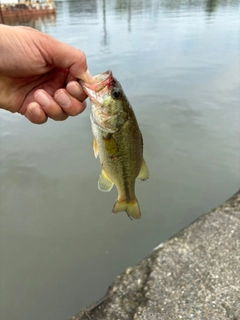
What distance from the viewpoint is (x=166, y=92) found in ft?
34.5

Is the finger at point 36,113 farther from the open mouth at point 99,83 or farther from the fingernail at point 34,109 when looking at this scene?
the open mouth at point 99,83

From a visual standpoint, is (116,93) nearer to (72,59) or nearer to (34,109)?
(72,59)

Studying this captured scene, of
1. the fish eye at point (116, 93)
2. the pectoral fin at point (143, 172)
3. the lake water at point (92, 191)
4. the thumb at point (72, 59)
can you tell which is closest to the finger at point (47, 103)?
the thumb at point (72, 59)

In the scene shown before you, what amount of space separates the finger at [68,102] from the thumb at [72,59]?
0.19 m

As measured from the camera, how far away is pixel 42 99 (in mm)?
2609

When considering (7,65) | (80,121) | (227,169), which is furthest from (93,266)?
(80,121)

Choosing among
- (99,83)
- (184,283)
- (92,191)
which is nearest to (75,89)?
(99,83)

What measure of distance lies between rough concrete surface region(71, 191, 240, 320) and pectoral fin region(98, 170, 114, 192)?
63.4 inches

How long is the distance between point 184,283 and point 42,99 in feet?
8.82

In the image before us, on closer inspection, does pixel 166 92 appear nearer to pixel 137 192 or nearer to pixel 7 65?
pixel 137 192

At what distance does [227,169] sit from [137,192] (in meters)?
2.24

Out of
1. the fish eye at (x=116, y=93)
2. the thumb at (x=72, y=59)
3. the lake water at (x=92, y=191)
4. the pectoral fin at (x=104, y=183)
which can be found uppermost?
the thumb at (x=72, y=59)

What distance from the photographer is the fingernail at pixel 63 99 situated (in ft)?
8.40

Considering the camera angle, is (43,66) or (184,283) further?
(184,283)
